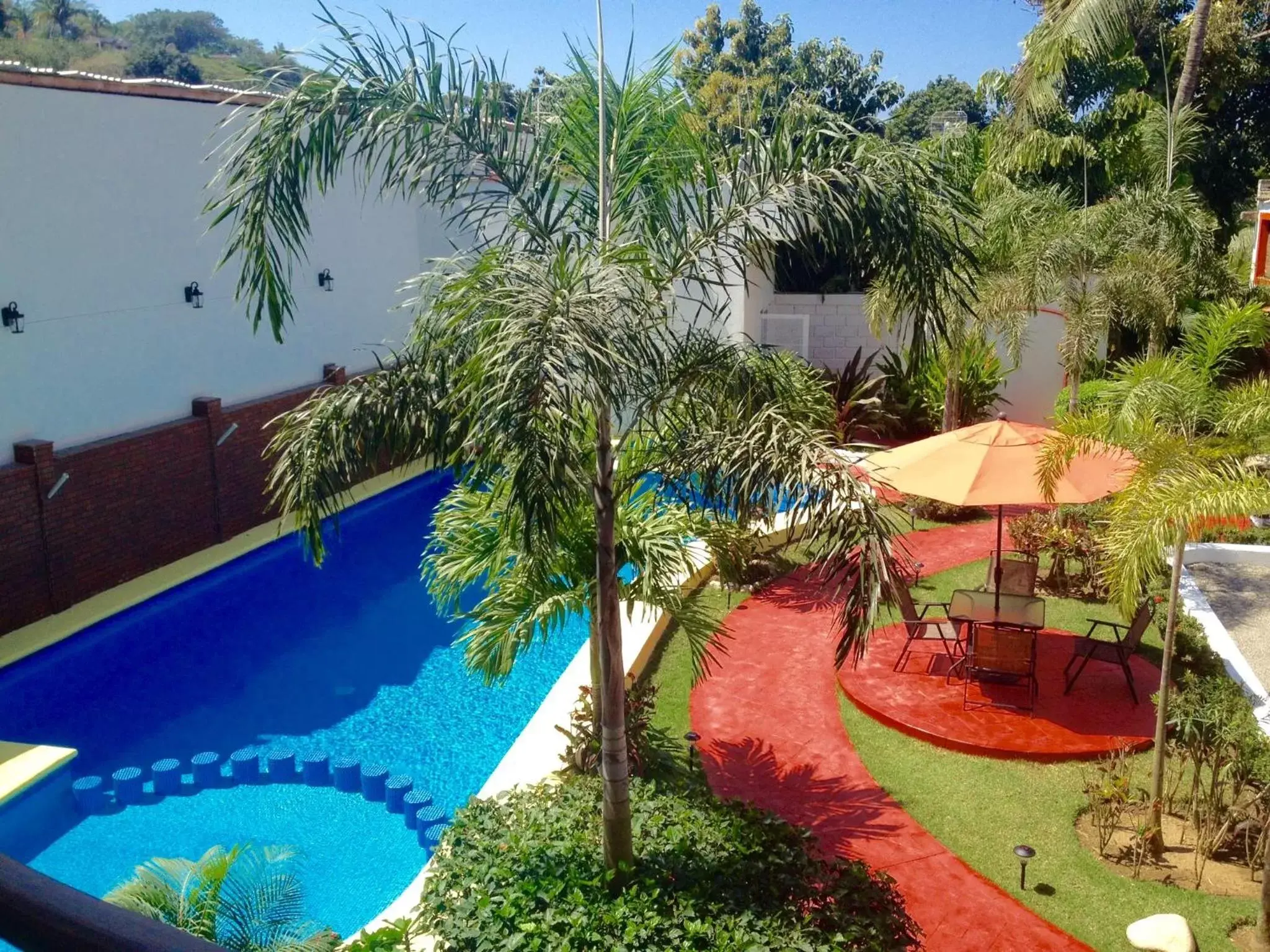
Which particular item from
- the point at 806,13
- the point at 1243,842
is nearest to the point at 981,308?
the point at 1243,842

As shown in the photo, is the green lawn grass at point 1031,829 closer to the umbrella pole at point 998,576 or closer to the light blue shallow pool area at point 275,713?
the umbrella pole at point 998,576

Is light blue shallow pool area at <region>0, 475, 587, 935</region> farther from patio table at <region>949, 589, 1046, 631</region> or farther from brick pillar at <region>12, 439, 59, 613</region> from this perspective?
patio table at <region>949, 589, 1046, 631</region>

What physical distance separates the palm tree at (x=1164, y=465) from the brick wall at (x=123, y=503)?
1003cm

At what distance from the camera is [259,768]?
31.3 feet

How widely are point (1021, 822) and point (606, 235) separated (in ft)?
16.7

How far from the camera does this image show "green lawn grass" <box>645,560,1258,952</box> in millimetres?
6504

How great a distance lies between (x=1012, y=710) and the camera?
916cm

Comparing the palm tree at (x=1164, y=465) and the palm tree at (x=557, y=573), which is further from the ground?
the palm tree at (x=1164, y=465)

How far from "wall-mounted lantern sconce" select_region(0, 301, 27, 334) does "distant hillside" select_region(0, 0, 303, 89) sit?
3081cm

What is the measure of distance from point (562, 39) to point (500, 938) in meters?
4.83

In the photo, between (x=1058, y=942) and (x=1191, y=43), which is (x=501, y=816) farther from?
(x=1191, y=43)

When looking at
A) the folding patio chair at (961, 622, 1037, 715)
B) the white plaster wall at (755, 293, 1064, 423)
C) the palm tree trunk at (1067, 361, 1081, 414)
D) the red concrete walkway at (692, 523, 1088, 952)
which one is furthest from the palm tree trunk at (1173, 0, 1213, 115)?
the folding patio chair at (961, 622, 1037, 715)

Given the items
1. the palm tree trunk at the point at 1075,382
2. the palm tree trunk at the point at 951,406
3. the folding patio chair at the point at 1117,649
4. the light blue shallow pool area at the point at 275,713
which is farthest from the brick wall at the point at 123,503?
the palm tree trunk at the point at 1075,382

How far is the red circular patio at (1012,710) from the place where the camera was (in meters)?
8.58
